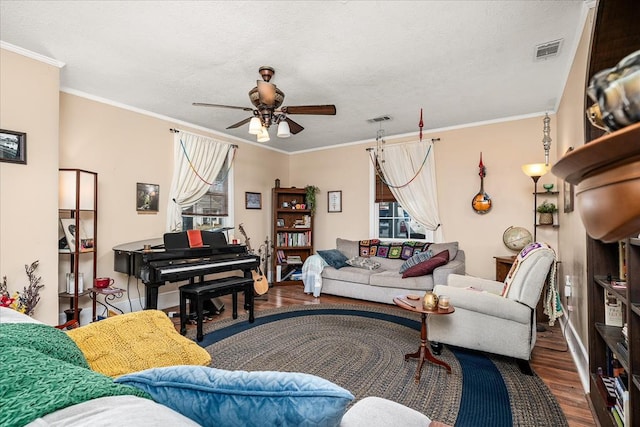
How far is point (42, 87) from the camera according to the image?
9.60 ft

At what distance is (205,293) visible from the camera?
3330 millimetres

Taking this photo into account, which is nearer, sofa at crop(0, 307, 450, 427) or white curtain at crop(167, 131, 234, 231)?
sofa at crop(0, 307, 450, 427)

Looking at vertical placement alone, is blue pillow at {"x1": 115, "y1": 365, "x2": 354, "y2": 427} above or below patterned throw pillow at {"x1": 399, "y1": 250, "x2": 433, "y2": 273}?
above

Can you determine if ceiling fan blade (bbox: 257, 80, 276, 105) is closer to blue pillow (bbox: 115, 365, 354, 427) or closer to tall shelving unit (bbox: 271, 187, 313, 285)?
blue pillow (bbox: 115, 365, 354, 427)

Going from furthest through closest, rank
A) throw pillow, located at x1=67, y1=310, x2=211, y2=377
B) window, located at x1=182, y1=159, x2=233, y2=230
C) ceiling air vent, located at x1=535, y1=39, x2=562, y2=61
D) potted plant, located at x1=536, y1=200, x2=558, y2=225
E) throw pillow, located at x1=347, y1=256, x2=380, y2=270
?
1. throw pillow, located at x1=347, y1=256, x2=380, y2=270
2. window, located at x1=182, y1=159, x2=233, y2=230
3. potted plant, located at x1=536, y1=200, x2=558, y2=225
4. ceiling air vent, located at x1=535, y1=39, x2=562, y2=61
5. throw pillow, located at x1=67, y1=310, x2=211, y2=377

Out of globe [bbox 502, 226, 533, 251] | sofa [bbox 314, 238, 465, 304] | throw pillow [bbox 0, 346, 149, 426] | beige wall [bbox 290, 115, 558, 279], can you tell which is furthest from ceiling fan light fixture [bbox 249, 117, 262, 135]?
globe [bbox 502, 226, 533, 251]

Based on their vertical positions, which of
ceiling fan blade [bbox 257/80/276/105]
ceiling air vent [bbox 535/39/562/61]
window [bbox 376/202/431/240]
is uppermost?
ceiling air vent [bbox 535/39/562/61]

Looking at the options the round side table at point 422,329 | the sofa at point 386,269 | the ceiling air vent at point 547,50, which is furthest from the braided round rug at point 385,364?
the ceiling air vent at point 547,50

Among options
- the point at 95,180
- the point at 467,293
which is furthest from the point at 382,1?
the point at 95,180

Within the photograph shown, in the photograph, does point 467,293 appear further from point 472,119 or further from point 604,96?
point 472,119

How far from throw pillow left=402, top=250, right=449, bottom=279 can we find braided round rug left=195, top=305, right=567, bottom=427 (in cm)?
63

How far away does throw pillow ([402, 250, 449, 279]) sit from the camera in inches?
170

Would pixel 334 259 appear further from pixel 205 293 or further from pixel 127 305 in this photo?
pixel 127 305

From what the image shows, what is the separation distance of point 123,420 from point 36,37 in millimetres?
3358
